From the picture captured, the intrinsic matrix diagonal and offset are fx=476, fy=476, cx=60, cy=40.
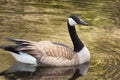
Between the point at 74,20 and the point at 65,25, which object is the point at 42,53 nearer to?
the point at 74,20

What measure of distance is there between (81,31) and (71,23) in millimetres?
2776

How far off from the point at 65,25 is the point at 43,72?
4.48m

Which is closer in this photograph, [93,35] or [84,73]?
[84,73]

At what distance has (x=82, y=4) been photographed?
19906 millimetres

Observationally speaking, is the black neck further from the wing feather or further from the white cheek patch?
the wing feather

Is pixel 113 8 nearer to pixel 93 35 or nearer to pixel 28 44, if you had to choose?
pixel 93 35

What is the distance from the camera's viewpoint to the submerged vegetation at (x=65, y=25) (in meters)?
12.5

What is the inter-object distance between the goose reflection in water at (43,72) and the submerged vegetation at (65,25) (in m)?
0.22

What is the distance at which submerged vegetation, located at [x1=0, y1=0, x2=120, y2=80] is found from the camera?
12508mm

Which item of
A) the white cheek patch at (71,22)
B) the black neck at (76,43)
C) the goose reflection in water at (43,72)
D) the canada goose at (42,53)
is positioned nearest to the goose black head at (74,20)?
the white cheek patch at (71,22)

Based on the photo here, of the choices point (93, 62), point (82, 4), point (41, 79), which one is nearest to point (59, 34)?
point (93, 62)

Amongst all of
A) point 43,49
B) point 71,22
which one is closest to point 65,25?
point 71,22

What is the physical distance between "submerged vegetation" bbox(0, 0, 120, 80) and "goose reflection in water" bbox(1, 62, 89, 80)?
22 centimetres

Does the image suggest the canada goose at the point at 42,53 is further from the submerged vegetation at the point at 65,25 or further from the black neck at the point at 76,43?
the submerged vegetation at the point at 65,25
